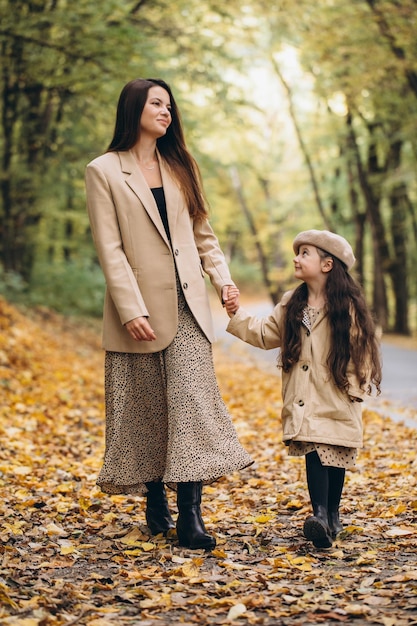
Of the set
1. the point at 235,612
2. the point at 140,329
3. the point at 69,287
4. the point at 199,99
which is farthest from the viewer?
A: the point at 69,287

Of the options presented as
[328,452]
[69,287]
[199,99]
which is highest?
[199,99]

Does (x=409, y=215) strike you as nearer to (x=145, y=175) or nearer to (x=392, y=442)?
(x=392, y=442)

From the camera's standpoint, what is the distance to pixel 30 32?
12789 mm

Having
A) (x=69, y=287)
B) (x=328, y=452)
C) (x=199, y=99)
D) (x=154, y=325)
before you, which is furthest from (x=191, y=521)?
(x=199, y=99)

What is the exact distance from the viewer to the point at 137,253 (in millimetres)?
4344

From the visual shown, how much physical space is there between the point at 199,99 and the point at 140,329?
17577 millimetres

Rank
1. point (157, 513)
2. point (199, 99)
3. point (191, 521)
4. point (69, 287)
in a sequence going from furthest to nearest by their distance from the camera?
1. point (69, 287)
2. point (199, 99)
3. point (157, 513)
4. point (191, 521)

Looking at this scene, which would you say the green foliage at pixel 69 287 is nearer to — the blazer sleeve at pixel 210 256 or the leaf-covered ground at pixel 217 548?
the leaf-covered ground at pixel 217 548

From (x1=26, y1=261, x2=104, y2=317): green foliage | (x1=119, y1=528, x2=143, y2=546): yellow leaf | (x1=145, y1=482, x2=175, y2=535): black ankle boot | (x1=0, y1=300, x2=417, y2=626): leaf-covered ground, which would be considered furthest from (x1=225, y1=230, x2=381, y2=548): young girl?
(x1=26, y1=261, x2=104, y2=317): green foliage

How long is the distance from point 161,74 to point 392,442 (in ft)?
34.0

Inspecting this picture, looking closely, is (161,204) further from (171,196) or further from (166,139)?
(166,139)

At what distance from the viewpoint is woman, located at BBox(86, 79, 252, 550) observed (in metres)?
4.27

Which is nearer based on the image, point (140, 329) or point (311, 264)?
point (140, 329)

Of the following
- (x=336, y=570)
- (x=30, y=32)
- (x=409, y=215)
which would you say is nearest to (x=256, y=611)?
(x=336, y=570)
